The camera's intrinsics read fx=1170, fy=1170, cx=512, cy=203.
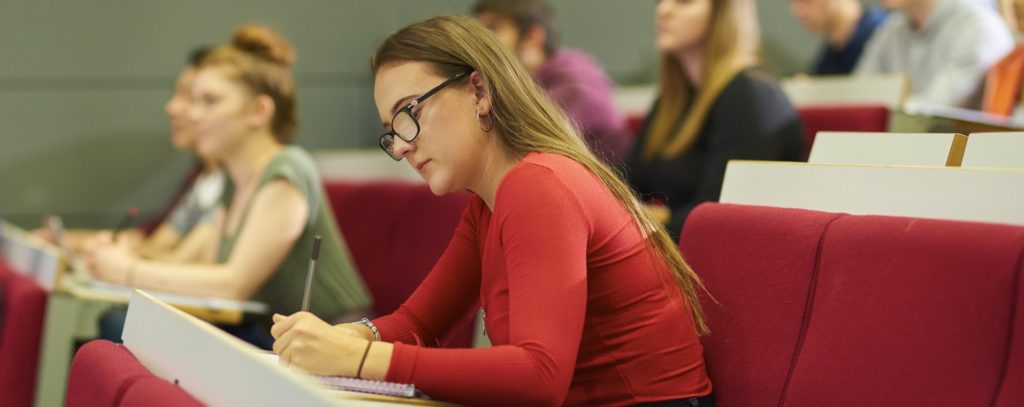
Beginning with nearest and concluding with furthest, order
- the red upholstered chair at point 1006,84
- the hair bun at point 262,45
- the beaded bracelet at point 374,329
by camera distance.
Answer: the beaded bracelet at point 374,329, the hair bun at point 262,45, the red upholstered chair at point 1006,84

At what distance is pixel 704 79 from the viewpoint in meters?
2.38

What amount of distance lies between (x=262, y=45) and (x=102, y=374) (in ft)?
4.83

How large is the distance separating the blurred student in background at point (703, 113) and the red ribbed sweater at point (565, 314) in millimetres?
891

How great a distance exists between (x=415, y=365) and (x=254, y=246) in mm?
1205

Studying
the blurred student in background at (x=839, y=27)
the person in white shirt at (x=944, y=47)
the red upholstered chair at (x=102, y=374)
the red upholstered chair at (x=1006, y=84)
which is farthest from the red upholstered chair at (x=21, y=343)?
the blurred student in background at (x=839, y=27)

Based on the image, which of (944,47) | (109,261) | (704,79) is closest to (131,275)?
(109,261)

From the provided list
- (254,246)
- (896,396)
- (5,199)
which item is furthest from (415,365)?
(5,199)

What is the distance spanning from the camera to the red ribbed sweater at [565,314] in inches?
41.5

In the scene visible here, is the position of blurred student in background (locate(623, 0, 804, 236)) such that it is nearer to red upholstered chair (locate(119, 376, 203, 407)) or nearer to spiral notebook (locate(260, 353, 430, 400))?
spiral notebook (locate(260, 353, 430, 400))

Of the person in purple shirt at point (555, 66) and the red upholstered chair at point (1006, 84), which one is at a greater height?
the red upholstered chair at point (1006, 84)

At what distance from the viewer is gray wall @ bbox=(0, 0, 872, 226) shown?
3574 mm

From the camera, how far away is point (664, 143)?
2.40 meters

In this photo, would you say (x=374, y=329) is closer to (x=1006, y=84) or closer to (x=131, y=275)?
(x=131, y=275)

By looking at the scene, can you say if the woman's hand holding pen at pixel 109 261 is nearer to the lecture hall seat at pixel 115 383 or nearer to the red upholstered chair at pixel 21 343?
the red upholstered chair at pixel 21 343
